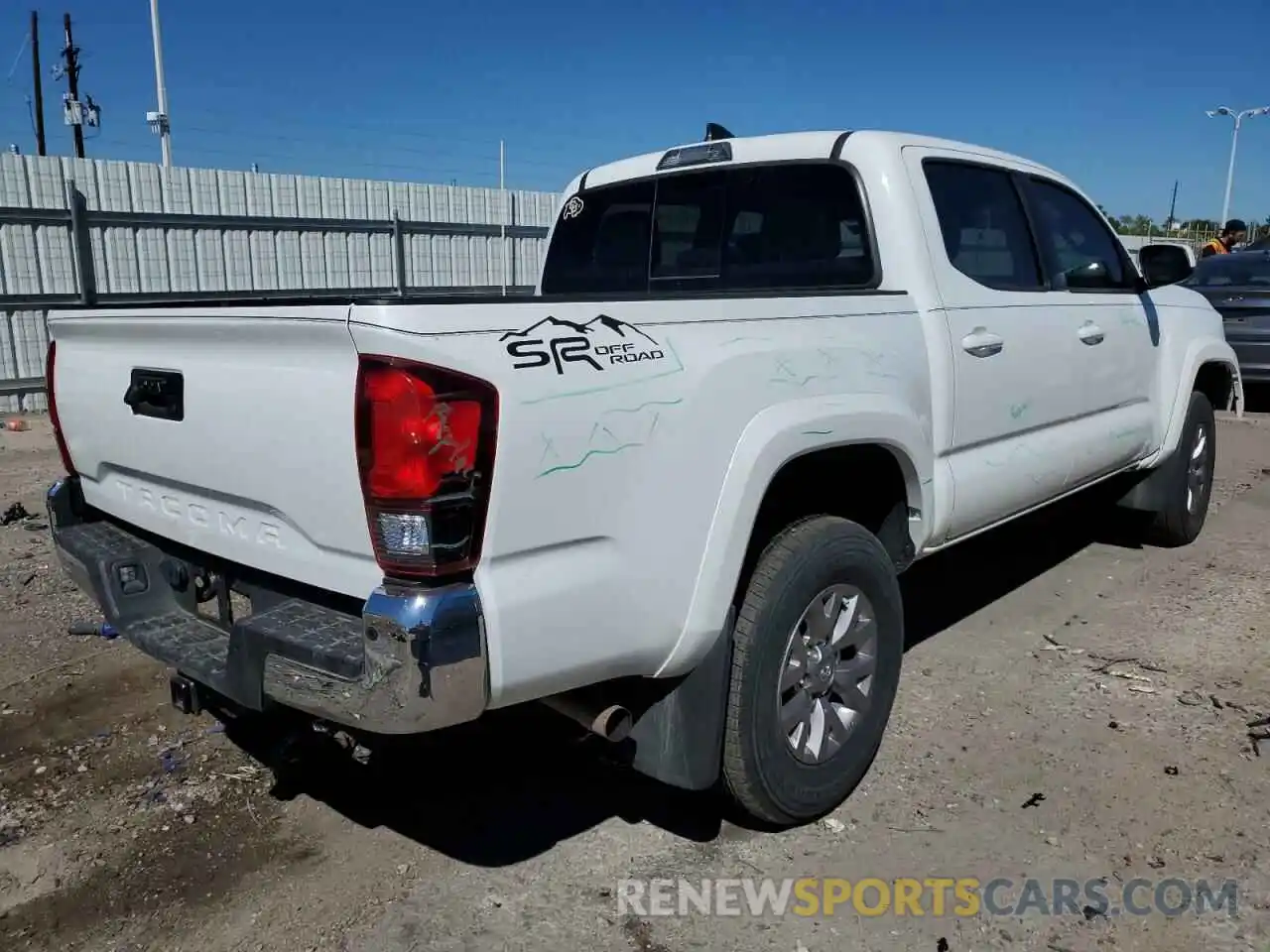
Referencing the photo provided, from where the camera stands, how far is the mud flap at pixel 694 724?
2.52 meters

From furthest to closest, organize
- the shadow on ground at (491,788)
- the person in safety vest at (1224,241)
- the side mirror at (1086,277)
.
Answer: the person in safety vest at (1224,241) < the side mirror at (1086,277) < the shadow on ground at (491,788)

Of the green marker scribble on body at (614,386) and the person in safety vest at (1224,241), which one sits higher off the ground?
the person in safety vest at (1224,241)

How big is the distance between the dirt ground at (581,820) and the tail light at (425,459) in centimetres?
104

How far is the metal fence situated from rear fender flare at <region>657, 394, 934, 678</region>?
Answer: 6571mm

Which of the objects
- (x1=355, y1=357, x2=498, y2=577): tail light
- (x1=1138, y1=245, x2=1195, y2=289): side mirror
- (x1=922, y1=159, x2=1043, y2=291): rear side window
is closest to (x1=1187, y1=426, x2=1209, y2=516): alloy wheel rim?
(x1=1138, y1=245, x2=1195, y2=289): side mirror

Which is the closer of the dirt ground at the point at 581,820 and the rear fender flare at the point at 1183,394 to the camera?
the dirt ground at the point at 581,820

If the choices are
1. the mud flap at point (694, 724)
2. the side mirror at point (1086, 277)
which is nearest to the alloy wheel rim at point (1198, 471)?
the side mirror at point (1086, 277)

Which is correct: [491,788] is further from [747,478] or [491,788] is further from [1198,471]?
[1198,471]

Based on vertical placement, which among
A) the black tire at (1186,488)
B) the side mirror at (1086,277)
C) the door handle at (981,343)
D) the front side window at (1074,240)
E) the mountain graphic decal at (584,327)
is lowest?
the black tire at (1186,488)

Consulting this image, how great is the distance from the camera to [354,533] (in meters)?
2.12

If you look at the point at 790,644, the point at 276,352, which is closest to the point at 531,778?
the point at 790,644

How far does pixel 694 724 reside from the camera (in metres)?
2.52

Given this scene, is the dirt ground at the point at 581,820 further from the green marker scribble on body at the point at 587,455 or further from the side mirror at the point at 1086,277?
the side mirror at the point at 1086,277

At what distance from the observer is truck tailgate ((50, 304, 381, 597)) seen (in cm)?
211
